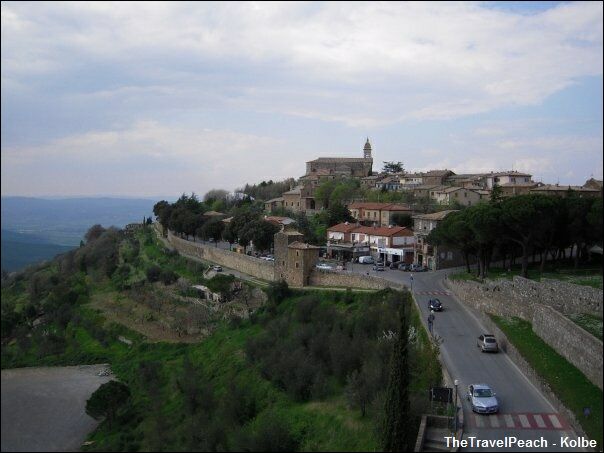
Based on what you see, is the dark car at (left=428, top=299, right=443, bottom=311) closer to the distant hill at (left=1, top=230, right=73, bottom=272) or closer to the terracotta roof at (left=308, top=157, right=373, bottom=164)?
the distant hill at (left=1, top=230, right=73, bottom=272)

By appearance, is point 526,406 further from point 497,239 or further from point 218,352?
point 218,352

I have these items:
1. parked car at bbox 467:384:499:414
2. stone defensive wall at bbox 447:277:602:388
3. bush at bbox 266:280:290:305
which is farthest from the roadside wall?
bush at bbox 266:280:290:305

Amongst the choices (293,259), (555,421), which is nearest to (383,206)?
(293,259)

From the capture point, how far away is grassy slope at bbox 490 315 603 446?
10.8 meters

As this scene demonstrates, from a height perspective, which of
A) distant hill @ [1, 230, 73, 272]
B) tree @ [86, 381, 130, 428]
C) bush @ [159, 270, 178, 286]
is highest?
distant hill @ [1, 230, 73, 272]

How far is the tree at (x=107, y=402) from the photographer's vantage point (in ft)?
28.7

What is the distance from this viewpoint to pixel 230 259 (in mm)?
39594

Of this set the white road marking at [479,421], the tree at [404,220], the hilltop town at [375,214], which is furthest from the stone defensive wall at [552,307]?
the tree at [404,220]

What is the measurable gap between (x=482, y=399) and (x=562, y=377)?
6.28 feet

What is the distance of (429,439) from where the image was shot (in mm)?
11703

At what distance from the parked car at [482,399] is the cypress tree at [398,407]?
2286 mm

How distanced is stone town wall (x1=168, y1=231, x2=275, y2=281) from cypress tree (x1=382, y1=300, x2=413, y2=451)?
2159 cm

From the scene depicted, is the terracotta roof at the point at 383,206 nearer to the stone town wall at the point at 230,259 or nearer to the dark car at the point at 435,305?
the stone town wall at the point at 230,259

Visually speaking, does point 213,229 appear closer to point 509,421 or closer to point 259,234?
point 259,234
